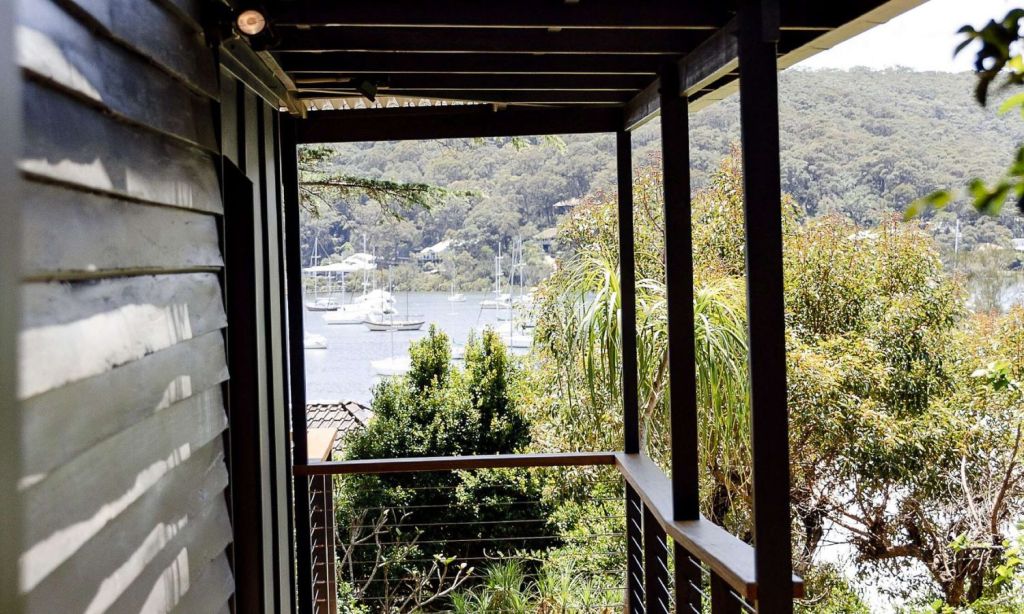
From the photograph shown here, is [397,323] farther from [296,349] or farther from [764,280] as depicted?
[764,280]

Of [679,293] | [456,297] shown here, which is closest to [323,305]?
[456,297]

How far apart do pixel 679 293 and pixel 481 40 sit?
1152 mm

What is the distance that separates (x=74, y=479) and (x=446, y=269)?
11.7 meters

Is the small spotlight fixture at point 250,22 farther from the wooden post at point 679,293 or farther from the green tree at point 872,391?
the green tree at point 872,391

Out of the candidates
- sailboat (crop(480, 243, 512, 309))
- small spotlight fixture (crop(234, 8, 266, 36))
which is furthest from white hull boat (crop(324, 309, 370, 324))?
small spotlight fixture (crop(234, 8, 266, 36))

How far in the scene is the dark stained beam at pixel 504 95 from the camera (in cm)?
326

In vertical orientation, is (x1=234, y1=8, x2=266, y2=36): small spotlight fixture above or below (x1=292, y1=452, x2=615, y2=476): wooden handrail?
above

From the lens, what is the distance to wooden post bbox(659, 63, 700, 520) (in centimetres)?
295

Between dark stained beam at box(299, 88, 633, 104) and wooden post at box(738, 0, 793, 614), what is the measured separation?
4.07 feet

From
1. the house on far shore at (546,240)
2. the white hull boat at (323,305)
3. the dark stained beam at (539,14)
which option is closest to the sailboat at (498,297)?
the house on far shore at (546,240)

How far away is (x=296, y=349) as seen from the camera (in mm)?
3615

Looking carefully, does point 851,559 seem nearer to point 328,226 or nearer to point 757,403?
point 757,403

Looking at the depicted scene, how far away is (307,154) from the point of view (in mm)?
8430

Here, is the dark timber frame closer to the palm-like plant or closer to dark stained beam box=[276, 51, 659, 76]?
dark stained beam box=[276, 51, 659, 76]
